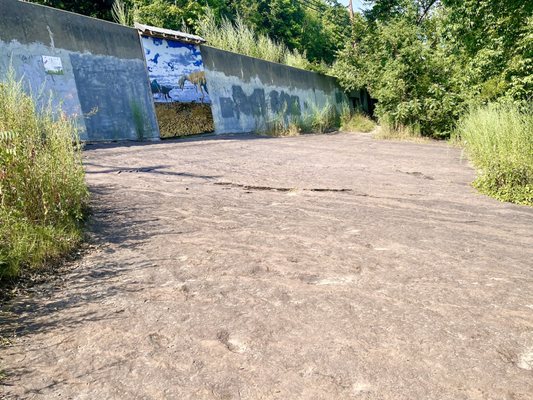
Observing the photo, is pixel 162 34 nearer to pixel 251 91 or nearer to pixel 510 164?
pixel 251 91

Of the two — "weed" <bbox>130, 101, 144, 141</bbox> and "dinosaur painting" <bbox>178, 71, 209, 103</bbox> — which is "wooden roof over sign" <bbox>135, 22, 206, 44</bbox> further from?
"weed" <bbox>130, 101, 144, 141</bbox>

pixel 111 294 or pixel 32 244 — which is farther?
pixel 32 244

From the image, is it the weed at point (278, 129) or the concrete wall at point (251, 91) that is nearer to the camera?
the concrete wall at point (251, 91)

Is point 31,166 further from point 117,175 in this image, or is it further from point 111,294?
point 117,175

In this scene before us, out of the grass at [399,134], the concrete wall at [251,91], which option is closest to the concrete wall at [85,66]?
the concrete wall at [251,91]

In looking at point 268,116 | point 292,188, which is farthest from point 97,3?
point 292,188

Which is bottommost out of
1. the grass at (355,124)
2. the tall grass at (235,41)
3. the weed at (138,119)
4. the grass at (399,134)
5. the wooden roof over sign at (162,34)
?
the grass at (399,134)

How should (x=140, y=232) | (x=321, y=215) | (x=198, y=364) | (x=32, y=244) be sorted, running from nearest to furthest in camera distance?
(x=198, y=364)
(x=32, y=244)
(x=140, y=232)
(x=321, y=215)

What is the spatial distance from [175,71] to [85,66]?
2.69 metres

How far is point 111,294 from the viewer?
225cm

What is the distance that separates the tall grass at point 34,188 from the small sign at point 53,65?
4301 mm

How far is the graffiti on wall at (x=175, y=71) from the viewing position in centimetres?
960

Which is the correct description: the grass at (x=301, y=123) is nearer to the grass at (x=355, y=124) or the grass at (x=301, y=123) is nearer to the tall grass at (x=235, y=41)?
the grass at (x=355, y=124)

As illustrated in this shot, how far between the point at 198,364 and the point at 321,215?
92.2 inches
